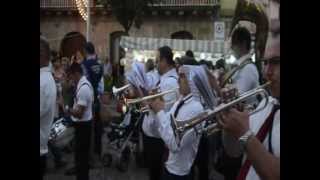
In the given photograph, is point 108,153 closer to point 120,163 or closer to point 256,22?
point 120,163

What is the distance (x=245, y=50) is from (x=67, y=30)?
4.42 feet

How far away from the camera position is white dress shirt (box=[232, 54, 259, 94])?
246 cm

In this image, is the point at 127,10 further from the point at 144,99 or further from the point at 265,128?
the point at 265,128

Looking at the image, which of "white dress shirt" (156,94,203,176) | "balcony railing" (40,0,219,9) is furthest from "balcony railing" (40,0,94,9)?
"white dress shirt" (156,94,203,176)

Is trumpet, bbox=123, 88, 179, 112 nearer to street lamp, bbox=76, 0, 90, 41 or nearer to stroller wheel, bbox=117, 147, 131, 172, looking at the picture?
street lamp, bbox=76, 0, 90, 41

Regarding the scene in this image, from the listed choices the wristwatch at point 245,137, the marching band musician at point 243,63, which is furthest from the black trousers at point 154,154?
the wristwatch at point 245,137

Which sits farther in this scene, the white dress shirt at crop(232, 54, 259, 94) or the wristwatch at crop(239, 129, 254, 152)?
the white dress shirt at crop(232, 54, 259, 94)

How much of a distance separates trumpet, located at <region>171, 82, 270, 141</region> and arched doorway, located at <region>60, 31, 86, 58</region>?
0.80 metres

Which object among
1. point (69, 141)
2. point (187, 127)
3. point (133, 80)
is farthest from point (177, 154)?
point (69, 141)

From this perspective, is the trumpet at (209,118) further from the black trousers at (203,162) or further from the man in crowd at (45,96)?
the black trousers at (203,162)

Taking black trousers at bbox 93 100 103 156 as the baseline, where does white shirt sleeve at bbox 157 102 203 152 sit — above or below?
above

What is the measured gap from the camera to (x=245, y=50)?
108 inches
